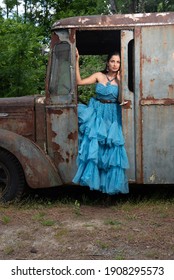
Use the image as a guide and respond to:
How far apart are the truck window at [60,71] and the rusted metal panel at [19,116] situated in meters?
0.38

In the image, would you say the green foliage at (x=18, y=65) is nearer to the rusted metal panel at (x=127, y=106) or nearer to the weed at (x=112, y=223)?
the rusted metal panel at (x=127, y=106)

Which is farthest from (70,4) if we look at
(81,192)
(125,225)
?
(125,225)

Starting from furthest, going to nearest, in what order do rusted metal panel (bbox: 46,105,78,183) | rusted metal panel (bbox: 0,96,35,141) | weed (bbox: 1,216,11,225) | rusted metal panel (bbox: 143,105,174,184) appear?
1. rusted metal panel (bbox: 0,96,35,141)
2. rusted metal panel (bbox: 46,105,78,183)
3. rusted metal panel (bbox: 143,105,174,184)
4. weed (bbox: 1,216,11,225)

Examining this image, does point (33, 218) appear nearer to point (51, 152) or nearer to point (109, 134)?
point (51, 152)

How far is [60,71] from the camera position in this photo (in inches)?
216

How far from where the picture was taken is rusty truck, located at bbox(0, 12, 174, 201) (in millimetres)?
5344

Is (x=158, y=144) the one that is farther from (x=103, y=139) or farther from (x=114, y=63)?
(x=114, y=63)

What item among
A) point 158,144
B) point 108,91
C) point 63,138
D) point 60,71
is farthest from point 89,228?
point 60,71

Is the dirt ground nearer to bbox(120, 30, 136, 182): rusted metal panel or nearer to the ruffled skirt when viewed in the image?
the ruffled skirt

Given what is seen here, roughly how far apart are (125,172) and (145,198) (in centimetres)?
67

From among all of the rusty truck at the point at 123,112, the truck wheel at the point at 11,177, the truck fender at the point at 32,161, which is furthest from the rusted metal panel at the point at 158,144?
the truck wheel at the point at 11,177

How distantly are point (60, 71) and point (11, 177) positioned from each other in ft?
4.54

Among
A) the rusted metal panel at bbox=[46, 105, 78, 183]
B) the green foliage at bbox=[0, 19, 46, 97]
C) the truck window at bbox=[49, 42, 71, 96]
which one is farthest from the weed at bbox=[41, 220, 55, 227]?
the green foliage at bbox=[0, 19, 46, 97]

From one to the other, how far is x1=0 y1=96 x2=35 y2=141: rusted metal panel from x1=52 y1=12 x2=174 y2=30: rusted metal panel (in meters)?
1.00
